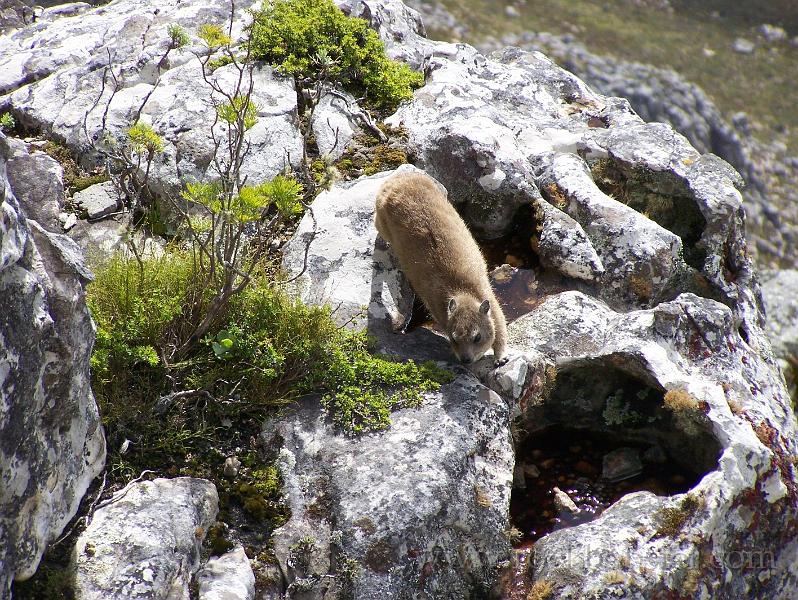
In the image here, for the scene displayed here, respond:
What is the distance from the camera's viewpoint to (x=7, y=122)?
9.64m

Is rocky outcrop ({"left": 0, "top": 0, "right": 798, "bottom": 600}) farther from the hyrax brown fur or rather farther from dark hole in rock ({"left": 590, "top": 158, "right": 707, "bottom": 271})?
the hyrax brown fur

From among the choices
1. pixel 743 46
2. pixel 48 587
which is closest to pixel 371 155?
pixel 48 587

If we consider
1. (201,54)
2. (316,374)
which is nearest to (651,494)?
(316,374)

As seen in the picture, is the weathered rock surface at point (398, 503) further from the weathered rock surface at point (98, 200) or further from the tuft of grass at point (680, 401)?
the weathered rock surface at point (98, 200)

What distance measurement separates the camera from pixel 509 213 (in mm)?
9859

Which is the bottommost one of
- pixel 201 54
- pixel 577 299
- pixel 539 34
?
pixel 539 34

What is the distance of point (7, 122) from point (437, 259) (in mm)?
5703

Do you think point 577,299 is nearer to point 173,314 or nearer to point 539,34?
point 173,314

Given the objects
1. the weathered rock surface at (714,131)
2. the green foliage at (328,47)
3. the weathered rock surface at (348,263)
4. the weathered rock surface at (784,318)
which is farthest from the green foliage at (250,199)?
the weathered rock surface at (714,131)

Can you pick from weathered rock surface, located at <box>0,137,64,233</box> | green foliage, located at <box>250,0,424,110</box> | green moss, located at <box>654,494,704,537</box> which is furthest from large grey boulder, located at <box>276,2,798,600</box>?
weathered rock surface, located at <box>0,137,64,233</box>

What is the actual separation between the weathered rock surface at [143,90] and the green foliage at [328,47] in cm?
37

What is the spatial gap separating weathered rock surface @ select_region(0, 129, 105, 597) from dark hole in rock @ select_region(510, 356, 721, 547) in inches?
158

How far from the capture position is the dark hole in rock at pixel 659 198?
9914mm

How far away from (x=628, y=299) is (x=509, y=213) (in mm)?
1841
